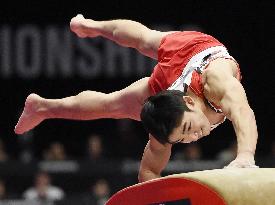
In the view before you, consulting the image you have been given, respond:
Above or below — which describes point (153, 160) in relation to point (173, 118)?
below

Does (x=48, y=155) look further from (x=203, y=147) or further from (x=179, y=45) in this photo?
(x=179, y=45)

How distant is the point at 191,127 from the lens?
3311mm

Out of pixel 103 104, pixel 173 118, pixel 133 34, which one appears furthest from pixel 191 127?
pixel 133 34

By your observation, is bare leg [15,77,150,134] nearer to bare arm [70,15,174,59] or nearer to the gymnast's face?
bare arm [70,15,174,59]

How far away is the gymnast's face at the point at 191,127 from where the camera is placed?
3.29 meters

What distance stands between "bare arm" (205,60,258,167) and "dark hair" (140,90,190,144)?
211 mm

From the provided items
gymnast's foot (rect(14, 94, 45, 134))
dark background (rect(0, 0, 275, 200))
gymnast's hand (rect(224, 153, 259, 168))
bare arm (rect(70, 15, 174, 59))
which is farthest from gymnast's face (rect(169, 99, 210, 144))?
dark background (rect(0, 0, 275, 200))

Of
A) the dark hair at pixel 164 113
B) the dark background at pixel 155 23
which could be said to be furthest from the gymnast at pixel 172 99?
the dark background at pixel 155 23

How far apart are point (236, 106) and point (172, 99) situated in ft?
1.04

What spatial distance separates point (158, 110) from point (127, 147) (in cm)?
559

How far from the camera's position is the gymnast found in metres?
3.29

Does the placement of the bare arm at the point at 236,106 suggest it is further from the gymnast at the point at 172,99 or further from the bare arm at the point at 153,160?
the bare arm at the point at 153,160

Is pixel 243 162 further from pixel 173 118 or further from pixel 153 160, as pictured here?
pixel 153 160

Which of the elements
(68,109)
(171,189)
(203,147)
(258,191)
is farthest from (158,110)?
(203,147)
